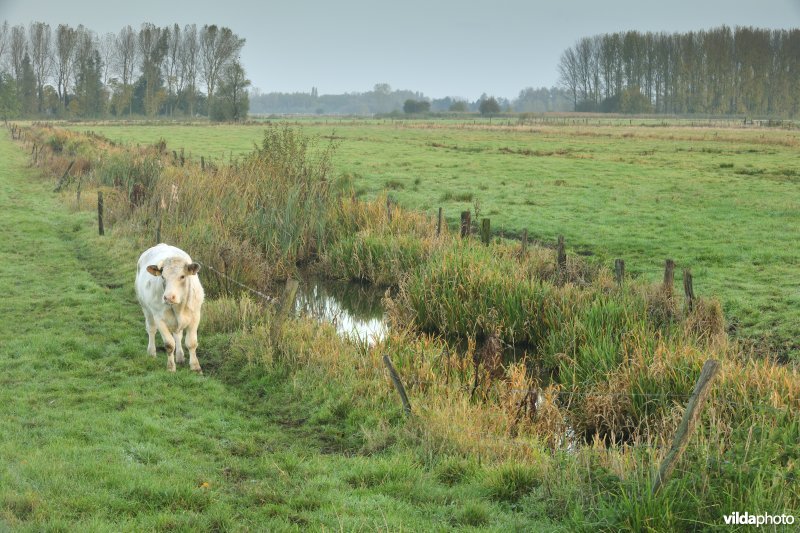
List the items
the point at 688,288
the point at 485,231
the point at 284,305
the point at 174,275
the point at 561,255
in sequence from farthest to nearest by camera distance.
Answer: the point at 485,231 → the point at 561,255 → the point at 688,288 → the point at 284,305 → the point at 174,275

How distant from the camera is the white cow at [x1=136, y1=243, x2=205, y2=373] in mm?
10617

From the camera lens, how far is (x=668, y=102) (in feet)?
454

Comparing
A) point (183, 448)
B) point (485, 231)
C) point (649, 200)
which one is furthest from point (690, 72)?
point (183, 448)

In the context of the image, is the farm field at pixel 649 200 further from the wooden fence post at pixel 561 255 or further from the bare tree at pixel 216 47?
the bare tree at pixel 216 47

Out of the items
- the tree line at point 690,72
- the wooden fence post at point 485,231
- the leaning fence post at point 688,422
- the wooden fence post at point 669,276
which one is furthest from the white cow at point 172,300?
the tree line at point 690,72

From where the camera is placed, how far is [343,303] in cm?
1795

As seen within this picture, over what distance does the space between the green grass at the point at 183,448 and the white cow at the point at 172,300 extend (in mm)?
365

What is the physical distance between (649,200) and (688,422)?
23.7 m

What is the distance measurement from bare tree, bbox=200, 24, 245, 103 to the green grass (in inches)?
4566

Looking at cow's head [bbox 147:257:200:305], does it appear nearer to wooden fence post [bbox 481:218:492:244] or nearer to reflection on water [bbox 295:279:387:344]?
reflection on water [bbox 295:279:387:344]

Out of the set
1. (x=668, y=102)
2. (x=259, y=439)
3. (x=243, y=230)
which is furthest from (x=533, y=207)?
(x=668, y=102)

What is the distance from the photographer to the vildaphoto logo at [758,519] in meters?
5.50

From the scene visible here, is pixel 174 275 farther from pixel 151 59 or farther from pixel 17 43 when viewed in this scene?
pixel 151 59

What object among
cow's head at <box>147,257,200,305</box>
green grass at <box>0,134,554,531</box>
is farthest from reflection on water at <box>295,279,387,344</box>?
cow's head at <box>147,257,200,305</box>
